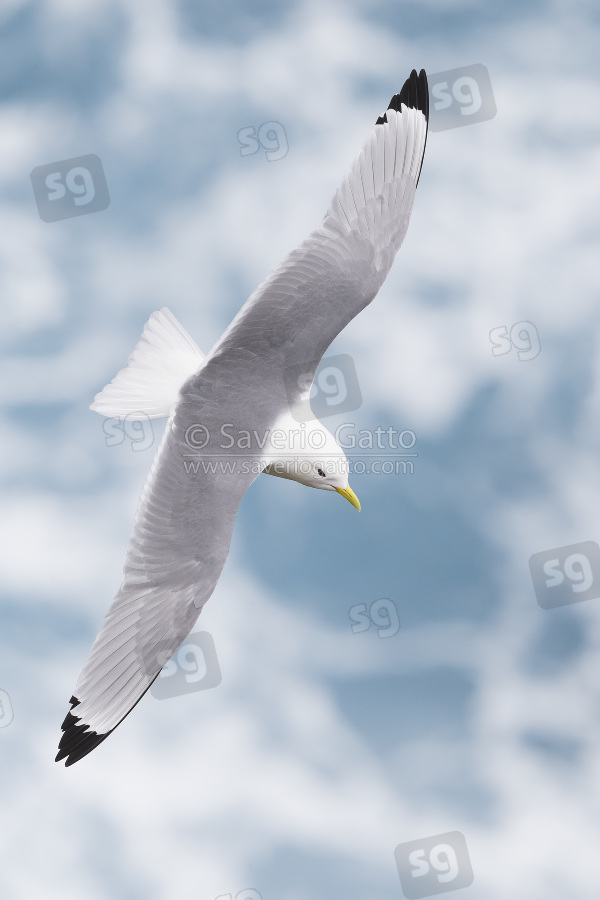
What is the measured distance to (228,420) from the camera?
3.98 m

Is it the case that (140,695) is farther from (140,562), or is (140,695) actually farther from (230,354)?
(230,354)

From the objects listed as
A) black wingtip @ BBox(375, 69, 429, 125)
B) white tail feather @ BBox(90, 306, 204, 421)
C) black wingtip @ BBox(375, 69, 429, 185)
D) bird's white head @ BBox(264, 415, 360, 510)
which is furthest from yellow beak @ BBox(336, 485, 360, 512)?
black wingtip @ BBox(375, 69, 429, 125)

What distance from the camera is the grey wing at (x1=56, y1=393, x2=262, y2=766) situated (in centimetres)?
386

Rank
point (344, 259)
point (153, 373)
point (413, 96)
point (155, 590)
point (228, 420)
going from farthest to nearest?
point (413, 96) < point (153, 373) < point (344, 259) < point (228, 420) < point (155, 590)

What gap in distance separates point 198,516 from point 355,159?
1487mm

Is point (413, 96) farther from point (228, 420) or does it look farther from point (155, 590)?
point (155, 590)

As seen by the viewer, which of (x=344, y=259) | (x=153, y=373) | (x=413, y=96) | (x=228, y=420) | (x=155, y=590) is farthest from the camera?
(x=413, y=96)

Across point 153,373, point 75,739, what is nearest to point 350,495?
point 153,373

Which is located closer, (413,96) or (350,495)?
(350,495)

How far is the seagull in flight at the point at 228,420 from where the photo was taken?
3.86 m

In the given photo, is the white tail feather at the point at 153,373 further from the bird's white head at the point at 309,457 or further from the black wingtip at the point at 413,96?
the black wingtip at the point at 413,96

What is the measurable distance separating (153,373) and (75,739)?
1382mm

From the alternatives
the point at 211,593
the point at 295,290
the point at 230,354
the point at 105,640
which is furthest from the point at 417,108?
the point at 105,640

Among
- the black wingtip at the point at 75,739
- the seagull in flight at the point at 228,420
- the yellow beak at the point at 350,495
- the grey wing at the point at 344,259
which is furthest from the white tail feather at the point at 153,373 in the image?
the black wingtip at the point at 75,739
